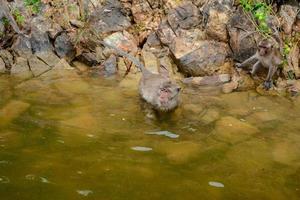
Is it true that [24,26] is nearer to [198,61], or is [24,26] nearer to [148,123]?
[198,61]

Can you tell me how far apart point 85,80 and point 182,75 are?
2239 millimetres

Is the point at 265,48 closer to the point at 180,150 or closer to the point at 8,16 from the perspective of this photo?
the point at 180,150

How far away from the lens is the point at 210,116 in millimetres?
8430

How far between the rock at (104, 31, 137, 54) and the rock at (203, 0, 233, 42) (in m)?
1.87

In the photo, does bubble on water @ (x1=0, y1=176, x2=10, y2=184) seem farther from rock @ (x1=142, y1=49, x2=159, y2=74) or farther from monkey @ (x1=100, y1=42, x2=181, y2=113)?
rock @ (x1=142, y1=49, x2=159, y2=74)

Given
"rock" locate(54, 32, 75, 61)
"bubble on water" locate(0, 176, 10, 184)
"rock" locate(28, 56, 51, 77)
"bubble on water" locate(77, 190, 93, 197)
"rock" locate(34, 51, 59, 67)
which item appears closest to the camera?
"bubble on water" locate(77, 190, 93, 197)

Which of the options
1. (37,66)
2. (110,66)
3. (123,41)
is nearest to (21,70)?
(37,66)

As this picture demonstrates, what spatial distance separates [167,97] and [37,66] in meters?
3.93

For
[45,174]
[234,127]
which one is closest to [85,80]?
[234,127]

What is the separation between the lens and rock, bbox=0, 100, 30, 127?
768 cm

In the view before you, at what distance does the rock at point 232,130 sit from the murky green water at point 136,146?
0.06 feet

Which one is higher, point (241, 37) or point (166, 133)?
point (241, 37)

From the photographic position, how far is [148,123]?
316 inches

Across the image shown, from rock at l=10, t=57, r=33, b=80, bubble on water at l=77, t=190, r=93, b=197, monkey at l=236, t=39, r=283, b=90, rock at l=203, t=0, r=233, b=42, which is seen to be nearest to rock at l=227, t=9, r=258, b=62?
rock at l=203, t=0, r=233, b=42
